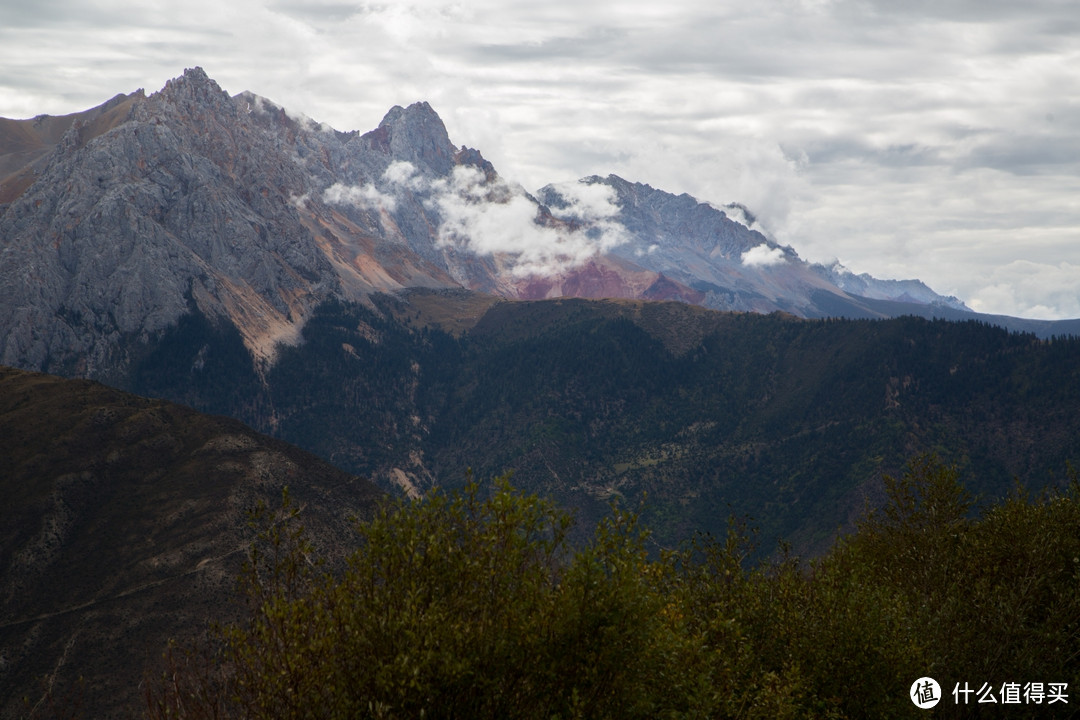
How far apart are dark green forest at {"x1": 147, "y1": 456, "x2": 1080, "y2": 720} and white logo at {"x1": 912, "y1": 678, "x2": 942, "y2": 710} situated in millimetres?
441

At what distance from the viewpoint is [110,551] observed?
16888 cm

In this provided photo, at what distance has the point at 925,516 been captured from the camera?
79.4 meters

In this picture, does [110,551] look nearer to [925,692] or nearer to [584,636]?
[584,636]

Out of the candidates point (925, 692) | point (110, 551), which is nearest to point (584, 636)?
point (925, 692)

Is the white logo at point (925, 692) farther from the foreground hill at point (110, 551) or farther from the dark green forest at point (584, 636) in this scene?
the foreground hill at point (110, 551)

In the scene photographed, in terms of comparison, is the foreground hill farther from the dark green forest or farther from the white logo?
the white logo

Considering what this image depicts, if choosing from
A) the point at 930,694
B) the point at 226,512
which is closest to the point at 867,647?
the point at 930,694

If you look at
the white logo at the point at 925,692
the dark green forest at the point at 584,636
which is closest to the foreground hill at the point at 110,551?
the dark green forest at the point at 584,636

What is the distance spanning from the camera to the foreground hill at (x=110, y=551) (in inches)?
5394

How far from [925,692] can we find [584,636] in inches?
925

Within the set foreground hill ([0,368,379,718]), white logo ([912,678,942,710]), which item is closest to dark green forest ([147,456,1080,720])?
white logo ([912,678,942,710])

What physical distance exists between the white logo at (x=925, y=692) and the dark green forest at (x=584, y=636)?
0.44 metres

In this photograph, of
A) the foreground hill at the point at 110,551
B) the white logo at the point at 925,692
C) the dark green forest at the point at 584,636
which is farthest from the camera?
the foreground hill at the point at 110,551

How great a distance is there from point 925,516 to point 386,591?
60999mm
